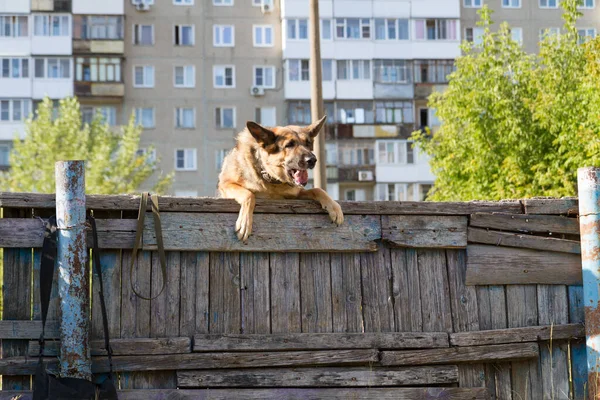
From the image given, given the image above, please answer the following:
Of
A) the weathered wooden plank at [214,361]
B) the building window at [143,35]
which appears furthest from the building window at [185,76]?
the weathered wooden plank at [214,361]

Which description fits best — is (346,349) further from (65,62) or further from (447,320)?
(65,62)

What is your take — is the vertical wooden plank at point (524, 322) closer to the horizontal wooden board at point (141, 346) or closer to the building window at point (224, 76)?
the horizontal wooden board at point (141, 346)

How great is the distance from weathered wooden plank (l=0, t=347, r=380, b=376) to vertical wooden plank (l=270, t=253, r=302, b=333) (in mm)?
273

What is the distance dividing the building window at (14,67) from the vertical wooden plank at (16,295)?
160ft

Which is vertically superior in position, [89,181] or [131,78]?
[131,78]

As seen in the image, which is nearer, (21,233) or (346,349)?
(21,233)

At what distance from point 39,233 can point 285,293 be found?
2.13 metres

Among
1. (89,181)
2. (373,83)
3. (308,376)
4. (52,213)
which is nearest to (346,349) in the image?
(308,376)

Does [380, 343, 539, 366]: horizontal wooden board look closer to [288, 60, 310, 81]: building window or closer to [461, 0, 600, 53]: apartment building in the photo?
[288, 60, 310, 81]: building window

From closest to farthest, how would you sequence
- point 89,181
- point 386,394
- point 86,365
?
point 86,365, point 386,394, point 89,181

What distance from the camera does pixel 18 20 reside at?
2096 inches

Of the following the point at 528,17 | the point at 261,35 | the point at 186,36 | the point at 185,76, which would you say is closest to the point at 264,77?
the point at 261,35

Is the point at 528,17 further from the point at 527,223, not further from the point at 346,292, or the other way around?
the point at 346,292

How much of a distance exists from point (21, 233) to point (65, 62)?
160ft
